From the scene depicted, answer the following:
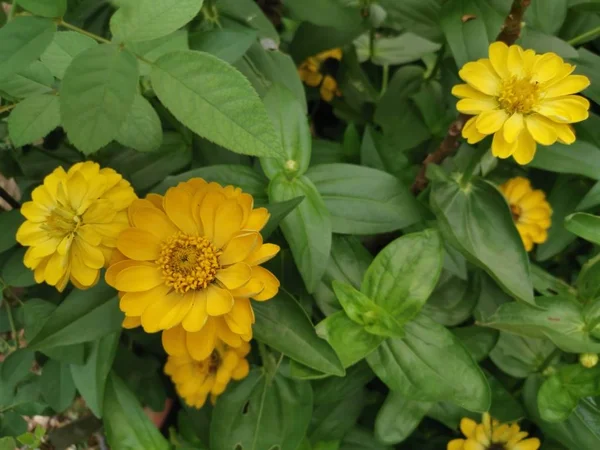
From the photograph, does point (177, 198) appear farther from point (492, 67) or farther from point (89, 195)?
point (492, 67)

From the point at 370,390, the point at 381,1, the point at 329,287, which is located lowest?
the point at 370,390

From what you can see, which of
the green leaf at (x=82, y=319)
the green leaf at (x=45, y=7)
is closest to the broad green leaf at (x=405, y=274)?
the green leaf at (x=82, y=319)

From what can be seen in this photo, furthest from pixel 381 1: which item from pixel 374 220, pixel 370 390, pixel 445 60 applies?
pixel 370 390

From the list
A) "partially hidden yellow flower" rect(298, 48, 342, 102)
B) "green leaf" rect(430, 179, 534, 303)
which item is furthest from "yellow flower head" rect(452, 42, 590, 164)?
"partially hidden yellow flower" rect(298, 48, 342, 102)

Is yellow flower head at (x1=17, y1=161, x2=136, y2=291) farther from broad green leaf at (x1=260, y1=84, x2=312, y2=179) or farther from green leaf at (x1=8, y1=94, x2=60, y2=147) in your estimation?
broad green leaf at (x1=260, y1=84, x2=312, y2=179)

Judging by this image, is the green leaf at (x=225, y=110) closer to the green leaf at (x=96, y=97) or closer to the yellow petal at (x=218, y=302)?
the green leaf at (x=96, y=97)

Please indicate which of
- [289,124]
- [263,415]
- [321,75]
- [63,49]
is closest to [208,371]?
[263,415]

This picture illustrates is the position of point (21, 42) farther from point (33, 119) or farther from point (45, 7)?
point (33, 119)
